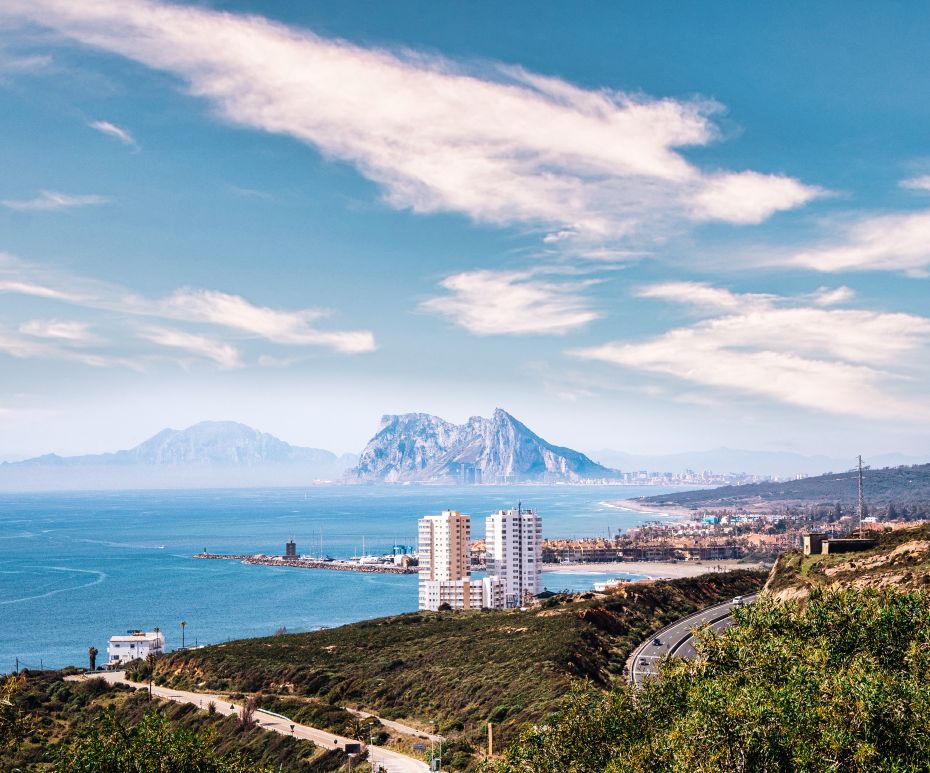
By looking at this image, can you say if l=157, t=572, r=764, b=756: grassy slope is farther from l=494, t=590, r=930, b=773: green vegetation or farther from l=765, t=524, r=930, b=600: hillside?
l=494, t=590, r=930, b=773: green vegetation

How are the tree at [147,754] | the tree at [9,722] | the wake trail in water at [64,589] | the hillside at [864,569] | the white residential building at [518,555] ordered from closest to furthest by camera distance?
the tree at [147,754] → the tree at [9,722] → the hillside at [864,569] → the white residential building at [518,555] → the wake trail in water at [64,589]

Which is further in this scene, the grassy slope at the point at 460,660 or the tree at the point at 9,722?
the grassy slope at the point at 460,660

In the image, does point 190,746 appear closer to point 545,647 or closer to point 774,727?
point 774,727

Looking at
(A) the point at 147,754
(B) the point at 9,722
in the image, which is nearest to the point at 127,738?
(A) the point at 147,754

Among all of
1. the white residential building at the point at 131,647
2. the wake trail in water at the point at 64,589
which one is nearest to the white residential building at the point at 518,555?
the white residential building at the point at 131,647

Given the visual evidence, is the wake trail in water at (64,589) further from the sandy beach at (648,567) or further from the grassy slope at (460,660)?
the grassy slope at (460,660)

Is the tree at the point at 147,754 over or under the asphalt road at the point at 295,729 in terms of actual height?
over
